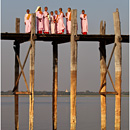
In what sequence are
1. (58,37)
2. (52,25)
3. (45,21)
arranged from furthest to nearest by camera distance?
(52,25), (45,21), (58,37)

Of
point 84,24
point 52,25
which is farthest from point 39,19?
point 84,24

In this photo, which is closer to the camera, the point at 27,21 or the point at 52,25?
the point at 27,21

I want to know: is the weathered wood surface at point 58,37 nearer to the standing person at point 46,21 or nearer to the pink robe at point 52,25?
the standing person at point 46,21

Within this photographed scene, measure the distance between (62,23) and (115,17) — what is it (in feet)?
10.5

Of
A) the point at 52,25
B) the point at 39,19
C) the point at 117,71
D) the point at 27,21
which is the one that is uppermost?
the point at 39,19

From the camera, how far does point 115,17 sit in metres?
31.4

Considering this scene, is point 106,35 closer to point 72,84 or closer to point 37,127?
point 72,84

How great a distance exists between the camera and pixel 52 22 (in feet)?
109

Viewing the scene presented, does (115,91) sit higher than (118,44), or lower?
lower

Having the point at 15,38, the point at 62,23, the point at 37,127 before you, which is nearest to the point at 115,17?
the point at 62,23

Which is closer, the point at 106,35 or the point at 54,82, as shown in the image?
the point at 106,35

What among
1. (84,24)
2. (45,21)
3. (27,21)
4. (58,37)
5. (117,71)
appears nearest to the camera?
(117,71)

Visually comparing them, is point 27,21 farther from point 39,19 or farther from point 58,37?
point 58,37

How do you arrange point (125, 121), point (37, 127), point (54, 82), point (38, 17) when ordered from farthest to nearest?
point (125, 121) → point (37, 127) → point (54, 82) → point (38, 17)
